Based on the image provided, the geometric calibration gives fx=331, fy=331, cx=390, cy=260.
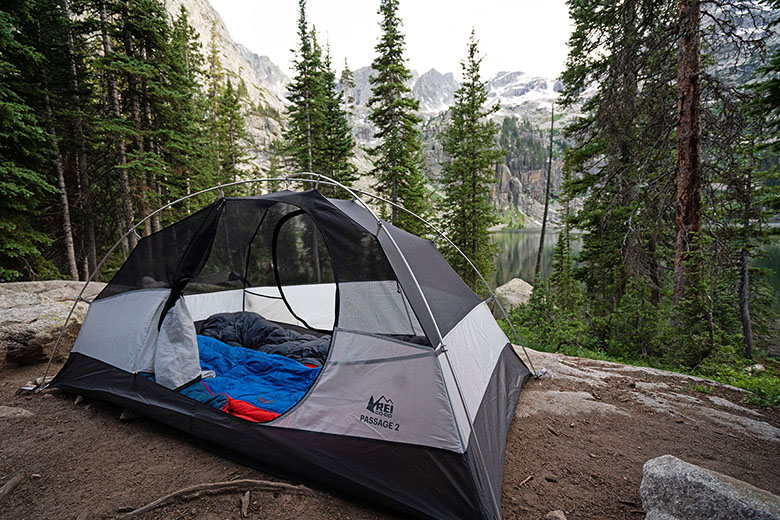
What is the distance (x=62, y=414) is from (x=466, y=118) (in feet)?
48.9

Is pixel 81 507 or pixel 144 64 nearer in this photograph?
pixel 81 507

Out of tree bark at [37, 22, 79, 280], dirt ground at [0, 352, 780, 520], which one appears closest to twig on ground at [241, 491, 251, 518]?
dirt ground at [0, 352, 780, 520]

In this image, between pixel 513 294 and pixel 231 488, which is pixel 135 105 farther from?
pixel 513 294

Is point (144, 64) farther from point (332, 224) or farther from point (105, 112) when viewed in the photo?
point (332, 224)

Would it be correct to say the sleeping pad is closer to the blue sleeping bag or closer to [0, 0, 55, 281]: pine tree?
the blue sleeping bag

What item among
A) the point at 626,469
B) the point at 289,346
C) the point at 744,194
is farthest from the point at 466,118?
the point at 626,469

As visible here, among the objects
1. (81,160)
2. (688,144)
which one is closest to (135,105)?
(81,160)

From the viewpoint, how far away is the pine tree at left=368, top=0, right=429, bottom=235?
1226 centimetres

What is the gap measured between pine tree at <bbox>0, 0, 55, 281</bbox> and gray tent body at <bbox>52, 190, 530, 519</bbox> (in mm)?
5126

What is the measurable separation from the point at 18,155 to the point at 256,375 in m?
8.44

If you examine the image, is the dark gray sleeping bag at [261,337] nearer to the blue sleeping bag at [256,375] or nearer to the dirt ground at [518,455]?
the blue sleeping bag at [256,375]

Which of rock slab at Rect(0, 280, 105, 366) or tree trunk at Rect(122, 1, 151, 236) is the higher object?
tree trunk at Rect(122, 1, 151, 236)

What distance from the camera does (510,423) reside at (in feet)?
10.8

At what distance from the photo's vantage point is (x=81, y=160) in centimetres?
976
